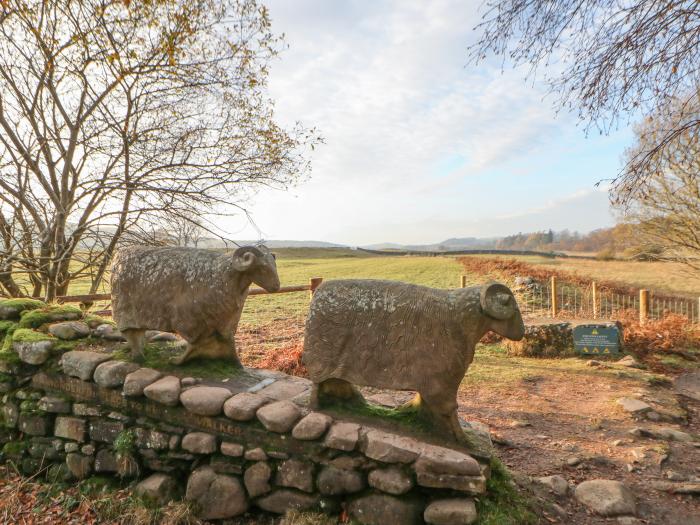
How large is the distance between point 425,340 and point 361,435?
832mm

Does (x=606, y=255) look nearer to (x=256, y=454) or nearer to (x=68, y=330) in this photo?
(x=256, y=454)

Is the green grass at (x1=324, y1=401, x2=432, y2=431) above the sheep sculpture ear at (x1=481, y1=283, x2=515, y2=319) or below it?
below

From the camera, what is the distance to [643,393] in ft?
18.7

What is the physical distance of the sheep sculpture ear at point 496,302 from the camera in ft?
8.53

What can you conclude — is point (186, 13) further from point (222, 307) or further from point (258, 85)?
point (222, 307)

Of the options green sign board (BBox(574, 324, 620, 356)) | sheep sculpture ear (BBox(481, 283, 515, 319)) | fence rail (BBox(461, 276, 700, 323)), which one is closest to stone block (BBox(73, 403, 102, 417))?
sheep sculpture ear (BBox(481, 283, 515, 319))

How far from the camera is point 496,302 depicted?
262 cm

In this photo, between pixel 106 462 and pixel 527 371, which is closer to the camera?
pixel 106 462

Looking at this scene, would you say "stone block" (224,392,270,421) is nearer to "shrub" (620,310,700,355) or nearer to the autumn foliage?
the autumn foliage

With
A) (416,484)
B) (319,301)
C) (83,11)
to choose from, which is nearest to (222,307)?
(319,301)

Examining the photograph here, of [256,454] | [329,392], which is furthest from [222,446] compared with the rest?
[329,392]

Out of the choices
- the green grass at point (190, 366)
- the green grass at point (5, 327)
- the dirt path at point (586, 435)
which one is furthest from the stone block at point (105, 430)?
the dirt path at point (586, 435)

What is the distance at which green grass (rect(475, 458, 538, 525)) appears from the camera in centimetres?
256

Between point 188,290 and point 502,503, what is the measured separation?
306 centimetres
